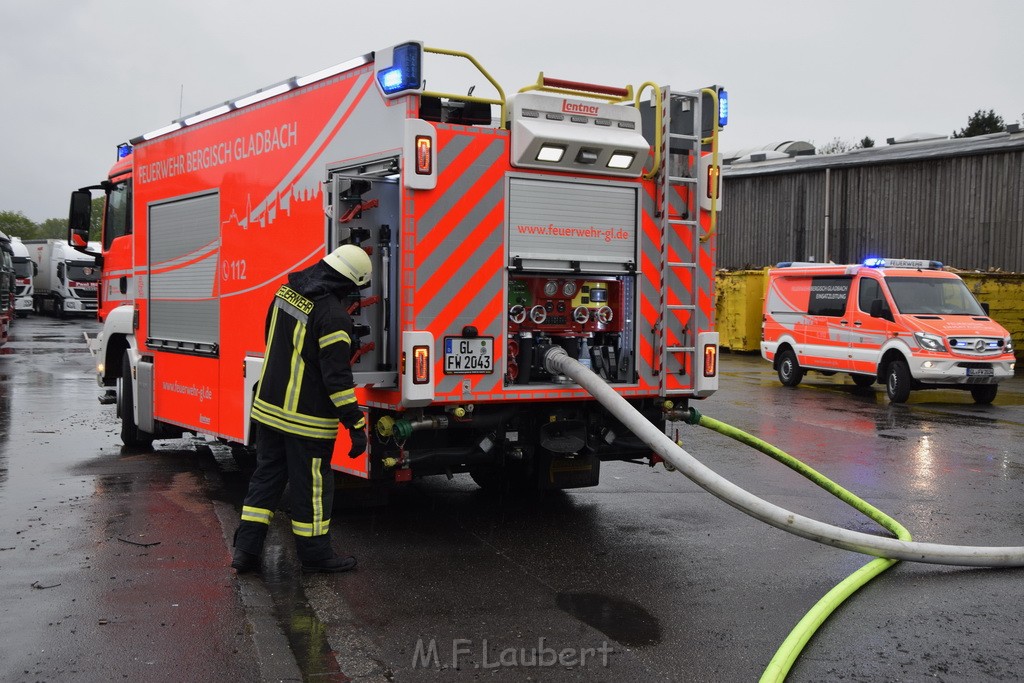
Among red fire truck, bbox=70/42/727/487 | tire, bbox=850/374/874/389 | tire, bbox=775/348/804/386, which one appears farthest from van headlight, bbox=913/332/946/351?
red fire truck, bbox=70/42/727/487

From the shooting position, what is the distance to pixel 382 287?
6.62m

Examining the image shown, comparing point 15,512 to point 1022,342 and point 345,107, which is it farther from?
point 1022,342

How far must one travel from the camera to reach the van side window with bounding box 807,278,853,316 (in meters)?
17.5

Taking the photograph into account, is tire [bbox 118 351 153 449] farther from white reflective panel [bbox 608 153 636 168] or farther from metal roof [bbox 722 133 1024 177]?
metal roof [bbox 722 133 1024 177]

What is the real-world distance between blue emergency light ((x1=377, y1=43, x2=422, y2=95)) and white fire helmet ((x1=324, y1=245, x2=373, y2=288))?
40.8 inches

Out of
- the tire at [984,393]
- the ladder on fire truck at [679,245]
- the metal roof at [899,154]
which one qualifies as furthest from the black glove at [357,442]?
the metal roof at [899,154]

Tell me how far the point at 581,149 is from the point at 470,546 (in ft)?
8.65

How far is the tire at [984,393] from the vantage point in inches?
632

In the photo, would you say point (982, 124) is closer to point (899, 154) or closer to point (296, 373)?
point (899, 154)

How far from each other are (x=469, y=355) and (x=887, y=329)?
38.4 ft

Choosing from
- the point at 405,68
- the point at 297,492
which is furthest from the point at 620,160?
the point at 297,492

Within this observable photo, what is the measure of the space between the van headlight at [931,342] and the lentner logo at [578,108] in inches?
419

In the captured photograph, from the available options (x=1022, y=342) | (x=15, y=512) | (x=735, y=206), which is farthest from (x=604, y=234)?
(x=735, y=206)

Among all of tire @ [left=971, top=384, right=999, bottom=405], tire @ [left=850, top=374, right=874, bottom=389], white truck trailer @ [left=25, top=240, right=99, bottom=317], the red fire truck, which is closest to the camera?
the red fire truck
